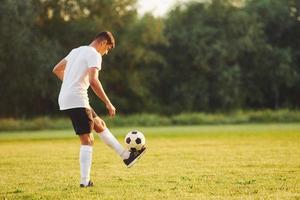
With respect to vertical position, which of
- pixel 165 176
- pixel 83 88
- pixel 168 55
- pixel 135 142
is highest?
pixel 83 88

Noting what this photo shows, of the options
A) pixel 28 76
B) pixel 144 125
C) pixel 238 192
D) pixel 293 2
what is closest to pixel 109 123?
pixel 144 125

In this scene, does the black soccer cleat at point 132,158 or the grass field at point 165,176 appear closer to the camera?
the grass field at point 165,176

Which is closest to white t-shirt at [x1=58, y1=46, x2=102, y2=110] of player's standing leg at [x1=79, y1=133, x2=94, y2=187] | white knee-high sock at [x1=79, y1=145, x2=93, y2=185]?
player's standing leg at [x1=79, y1=133, x2=94, y2=187]

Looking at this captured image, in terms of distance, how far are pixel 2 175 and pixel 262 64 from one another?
148ft

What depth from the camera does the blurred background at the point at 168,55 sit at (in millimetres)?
44750

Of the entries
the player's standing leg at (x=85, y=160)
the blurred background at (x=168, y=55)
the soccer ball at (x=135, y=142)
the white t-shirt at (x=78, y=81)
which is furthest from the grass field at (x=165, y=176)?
the blurred background at (x=168, y=55)

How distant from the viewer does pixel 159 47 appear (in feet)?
179

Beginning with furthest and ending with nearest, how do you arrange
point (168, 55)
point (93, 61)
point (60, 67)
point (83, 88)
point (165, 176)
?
point (168, 55) → point (165, 176) → point (60, 67) → point (83, 88) → point (93, 61)

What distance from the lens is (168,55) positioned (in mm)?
54781

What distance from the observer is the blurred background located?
1762 inches

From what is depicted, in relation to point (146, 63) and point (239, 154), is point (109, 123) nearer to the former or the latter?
point (146, 63)

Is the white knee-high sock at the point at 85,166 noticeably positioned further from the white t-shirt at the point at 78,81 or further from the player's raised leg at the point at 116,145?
the white t-shirt at the point at 78,81

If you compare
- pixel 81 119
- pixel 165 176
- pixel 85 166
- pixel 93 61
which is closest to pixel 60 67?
pixel 93 61

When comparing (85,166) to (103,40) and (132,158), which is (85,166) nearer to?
(132,158)
